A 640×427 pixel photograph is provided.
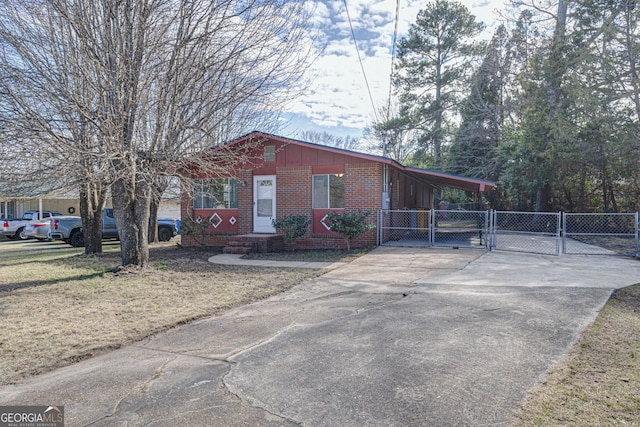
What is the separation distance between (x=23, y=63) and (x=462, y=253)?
1087 centimetres

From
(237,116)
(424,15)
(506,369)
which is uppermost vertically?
(424,15)

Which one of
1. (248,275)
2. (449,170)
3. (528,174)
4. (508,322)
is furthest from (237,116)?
(449,170)

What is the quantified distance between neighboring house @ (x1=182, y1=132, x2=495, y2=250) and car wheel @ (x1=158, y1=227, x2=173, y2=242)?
15.0ft

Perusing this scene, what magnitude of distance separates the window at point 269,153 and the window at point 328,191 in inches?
63.9

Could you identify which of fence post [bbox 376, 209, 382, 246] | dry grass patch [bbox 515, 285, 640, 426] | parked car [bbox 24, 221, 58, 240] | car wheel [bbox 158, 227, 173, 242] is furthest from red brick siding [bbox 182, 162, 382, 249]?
parked car [bbox 24, 221, 58, 240]

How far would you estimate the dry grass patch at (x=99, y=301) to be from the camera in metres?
4.54

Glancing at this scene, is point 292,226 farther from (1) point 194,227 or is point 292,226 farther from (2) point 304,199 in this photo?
(1) point 194,227

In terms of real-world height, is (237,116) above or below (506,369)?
above

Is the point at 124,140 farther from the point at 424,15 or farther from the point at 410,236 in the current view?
the point at 424,15

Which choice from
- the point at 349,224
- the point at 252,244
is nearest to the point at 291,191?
the point at 252,244

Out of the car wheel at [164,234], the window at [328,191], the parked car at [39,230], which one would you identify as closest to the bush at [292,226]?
the window at [328,191]

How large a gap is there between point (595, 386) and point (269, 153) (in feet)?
39.8

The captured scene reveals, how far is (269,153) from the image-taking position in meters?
14.3

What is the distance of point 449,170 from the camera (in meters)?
28.8
